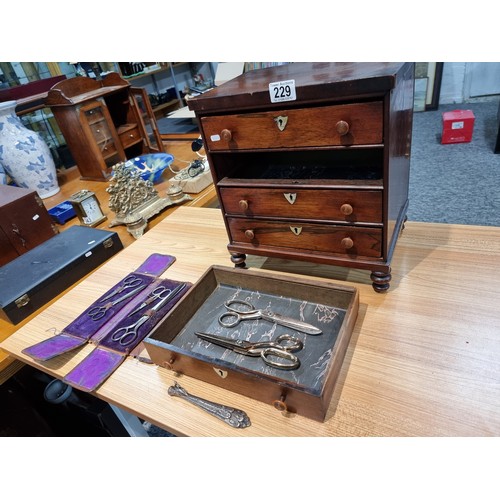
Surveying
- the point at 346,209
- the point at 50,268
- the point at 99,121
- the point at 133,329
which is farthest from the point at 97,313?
the point at 99,121

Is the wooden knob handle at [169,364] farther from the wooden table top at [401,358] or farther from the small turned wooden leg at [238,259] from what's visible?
the small turned wooden leg at [238,259]

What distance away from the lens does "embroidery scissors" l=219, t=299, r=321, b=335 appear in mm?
732

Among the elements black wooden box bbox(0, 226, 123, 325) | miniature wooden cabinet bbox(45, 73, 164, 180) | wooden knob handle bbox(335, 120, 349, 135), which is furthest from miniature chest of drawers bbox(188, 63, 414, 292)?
miniature wooden cabinet bbox(45, 73, 164, 180)

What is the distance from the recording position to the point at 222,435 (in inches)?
23.7

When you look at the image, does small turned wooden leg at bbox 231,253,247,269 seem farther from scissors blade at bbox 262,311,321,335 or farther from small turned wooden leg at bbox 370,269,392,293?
small turned wooden leg at bbox 370,269,392,293

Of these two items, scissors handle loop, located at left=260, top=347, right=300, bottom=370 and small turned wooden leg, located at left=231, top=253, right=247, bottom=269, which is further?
small turned wooden leg, located at left=231, top=253, right=247, bottom=269

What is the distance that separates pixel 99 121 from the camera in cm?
181

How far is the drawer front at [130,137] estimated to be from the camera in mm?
1956

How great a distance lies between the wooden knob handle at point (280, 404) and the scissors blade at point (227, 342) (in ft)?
0.41

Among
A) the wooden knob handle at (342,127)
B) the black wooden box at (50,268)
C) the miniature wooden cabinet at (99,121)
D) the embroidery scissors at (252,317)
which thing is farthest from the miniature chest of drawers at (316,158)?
the miniature wooden cabinet at (99,121)

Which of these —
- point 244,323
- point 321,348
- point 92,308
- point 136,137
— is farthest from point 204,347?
point 136,137

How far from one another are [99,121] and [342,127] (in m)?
→ 1.54

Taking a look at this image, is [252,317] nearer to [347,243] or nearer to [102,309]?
→ [347,243]

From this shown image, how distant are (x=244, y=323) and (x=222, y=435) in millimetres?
242
